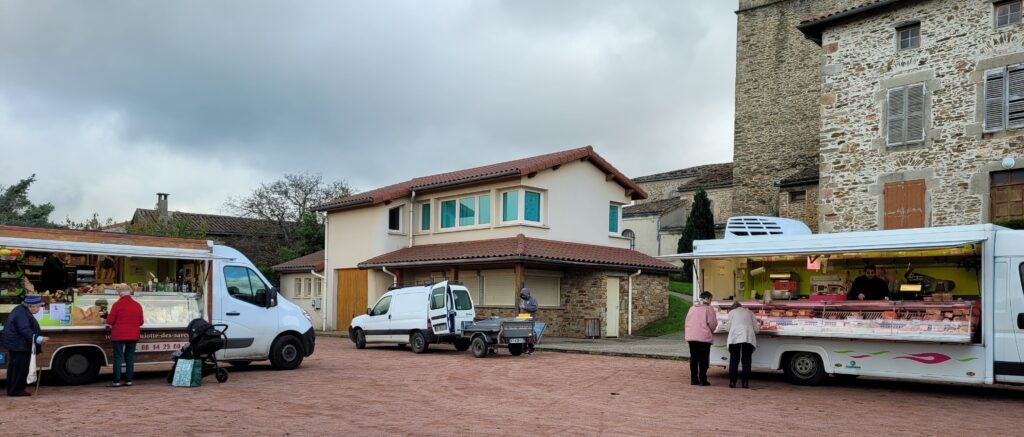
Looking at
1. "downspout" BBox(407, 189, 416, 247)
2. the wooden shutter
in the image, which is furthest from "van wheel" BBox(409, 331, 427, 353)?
the wooden shutter

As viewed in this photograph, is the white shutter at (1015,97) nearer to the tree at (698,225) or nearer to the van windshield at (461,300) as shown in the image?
the van windshield at (461,300)

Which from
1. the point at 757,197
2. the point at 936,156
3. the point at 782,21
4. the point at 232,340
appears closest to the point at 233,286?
the point at 232,340

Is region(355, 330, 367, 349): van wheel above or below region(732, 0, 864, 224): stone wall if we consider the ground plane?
below

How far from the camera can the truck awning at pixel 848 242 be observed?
497 inches

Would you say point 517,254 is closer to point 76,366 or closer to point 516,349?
point 516,349

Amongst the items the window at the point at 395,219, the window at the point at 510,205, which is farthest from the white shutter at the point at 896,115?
the window at the point at 395,219

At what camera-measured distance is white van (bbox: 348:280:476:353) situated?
21047mm

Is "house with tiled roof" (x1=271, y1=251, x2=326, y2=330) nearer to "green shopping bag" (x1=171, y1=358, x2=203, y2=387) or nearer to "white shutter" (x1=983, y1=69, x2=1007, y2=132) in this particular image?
"green shopping bag" (x1=171, y1=358, x2=203, y2=387)

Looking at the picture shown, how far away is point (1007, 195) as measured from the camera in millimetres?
20188

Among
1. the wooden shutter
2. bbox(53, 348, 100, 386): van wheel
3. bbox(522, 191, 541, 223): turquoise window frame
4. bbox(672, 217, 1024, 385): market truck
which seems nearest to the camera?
bbox(672, 217, 1024, 385): market truck

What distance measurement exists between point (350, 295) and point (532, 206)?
28.3 ft

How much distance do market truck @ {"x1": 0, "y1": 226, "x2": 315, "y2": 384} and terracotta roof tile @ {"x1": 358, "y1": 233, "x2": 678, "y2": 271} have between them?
9707 millimetres

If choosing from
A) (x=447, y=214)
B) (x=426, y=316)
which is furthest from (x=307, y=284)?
(x=426, y=316)

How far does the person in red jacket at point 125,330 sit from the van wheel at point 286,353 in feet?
10.1
